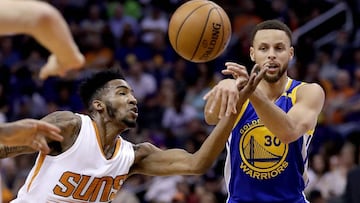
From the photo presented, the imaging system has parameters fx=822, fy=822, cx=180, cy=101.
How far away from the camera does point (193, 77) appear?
13734mm

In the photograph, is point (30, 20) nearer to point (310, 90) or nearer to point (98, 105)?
point (98, 105)

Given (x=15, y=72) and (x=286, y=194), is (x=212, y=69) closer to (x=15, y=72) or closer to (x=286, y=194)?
(x=15, y=72)

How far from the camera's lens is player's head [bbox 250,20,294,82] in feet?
19.3

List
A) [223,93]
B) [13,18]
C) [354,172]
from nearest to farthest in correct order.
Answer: [13,18]
[223,93]
[354,172]

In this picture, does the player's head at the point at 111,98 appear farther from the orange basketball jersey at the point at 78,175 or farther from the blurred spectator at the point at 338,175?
the blurred spectator at the point at 338,175

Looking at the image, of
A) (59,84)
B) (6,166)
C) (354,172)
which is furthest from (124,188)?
(354,172)

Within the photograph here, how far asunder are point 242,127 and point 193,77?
Answer: 7.81 m

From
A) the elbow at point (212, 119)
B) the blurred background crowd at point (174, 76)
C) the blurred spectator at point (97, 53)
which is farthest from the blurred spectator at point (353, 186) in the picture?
the blurred spectator at point (97, 53)

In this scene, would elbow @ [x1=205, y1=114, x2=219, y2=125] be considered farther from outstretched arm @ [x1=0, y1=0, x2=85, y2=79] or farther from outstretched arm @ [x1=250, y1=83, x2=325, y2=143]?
outstretched arm @ [x1=0, y1=0, x2=85, y2=79]

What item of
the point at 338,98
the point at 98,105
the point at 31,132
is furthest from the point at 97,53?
the point at 31,132

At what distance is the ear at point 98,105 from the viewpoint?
20.1 ft

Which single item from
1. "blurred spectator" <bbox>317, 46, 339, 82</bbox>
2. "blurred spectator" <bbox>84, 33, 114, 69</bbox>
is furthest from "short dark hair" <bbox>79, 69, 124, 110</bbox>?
"blurred spectator" <bbox>84, 33, 114, 69</bbox>

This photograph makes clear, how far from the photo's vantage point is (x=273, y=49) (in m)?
5.90

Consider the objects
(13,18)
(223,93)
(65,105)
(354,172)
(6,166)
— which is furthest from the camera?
(65,105)
